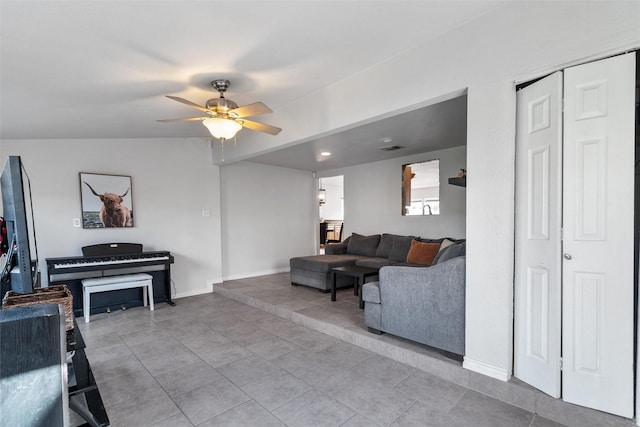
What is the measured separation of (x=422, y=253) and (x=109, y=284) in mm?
4231

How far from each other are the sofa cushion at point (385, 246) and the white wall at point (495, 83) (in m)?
3.25

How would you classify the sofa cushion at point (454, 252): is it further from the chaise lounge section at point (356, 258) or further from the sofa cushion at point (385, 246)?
the sofa cushion at point (385, 246)

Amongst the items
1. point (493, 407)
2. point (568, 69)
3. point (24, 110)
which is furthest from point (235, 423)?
point (24, 110)

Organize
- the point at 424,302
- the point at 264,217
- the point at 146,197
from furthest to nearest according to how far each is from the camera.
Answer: the point at 264,217
the point at 146,197
the point at 424,302

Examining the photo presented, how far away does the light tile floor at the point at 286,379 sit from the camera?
1.95 meters

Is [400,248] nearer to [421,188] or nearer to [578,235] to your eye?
[421,188]

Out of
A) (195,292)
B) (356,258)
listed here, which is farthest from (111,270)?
(356,258)

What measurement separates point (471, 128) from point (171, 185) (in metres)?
4.34

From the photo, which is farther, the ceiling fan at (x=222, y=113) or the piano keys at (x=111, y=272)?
the piano keys at (x=111, y=272)

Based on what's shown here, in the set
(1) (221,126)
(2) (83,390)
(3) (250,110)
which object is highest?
(3) (250,110)

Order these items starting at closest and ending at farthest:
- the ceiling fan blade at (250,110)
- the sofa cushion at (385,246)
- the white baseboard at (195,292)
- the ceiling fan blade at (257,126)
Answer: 1. the ceiling fan blade at (250,110)
2. the ceiling fan blade at (257,126)
3. the white baseboard at (195,292)
4. the sofa cushion at (385,246)

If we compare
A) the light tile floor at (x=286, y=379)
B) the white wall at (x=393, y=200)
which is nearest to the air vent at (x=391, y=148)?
the white wall at (x=393, y=200)

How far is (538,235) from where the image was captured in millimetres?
1994

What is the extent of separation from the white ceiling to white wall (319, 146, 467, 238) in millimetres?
1991
